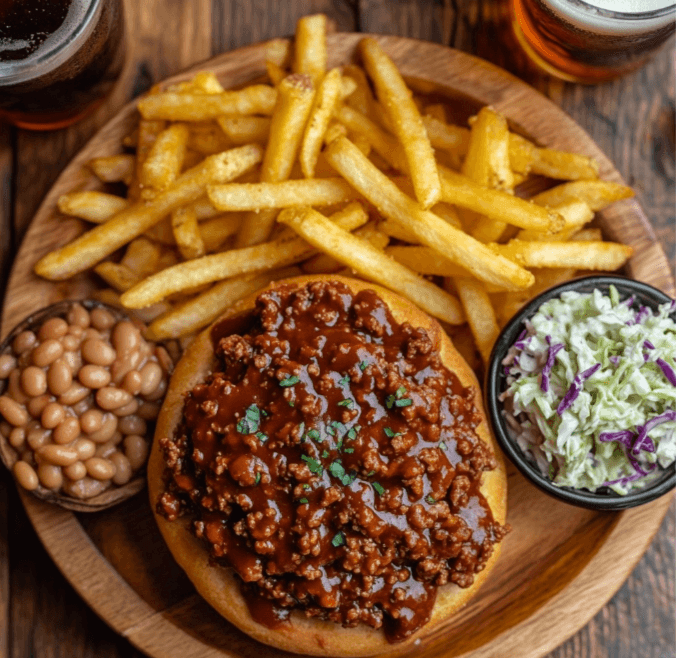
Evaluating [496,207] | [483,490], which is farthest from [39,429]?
[496,207]

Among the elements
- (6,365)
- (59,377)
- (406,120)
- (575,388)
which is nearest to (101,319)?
(59,377)

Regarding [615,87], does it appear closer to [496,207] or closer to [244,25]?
[496,207]

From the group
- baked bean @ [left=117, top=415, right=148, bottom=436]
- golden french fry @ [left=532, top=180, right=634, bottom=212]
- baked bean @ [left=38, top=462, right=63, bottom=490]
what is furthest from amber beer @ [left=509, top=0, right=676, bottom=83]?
baked bean @ [left=38, top=462, right=63, bottom=490]

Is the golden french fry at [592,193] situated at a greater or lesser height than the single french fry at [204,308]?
greater

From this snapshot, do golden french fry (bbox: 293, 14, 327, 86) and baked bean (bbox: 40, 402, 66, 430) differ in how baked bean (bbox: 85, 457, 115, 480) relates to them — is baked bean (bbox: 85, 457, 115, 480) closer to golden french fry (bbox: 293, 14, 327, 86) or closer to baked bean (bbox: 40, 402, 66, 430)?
baked bean (bbox: 40, 402, 66, 430)

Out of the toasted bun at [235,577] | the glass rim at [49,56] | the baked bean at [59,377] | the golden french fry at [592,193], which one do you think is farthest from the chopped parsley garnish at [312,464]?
the glass rim at [49,56]

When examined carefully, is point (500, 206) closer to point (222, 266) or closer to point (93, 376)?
point (222, 266)

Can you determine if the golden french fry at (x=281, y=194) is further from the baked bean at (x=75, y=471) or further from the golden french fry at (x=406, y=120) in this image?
the baked bean at (x=75, y=471)
